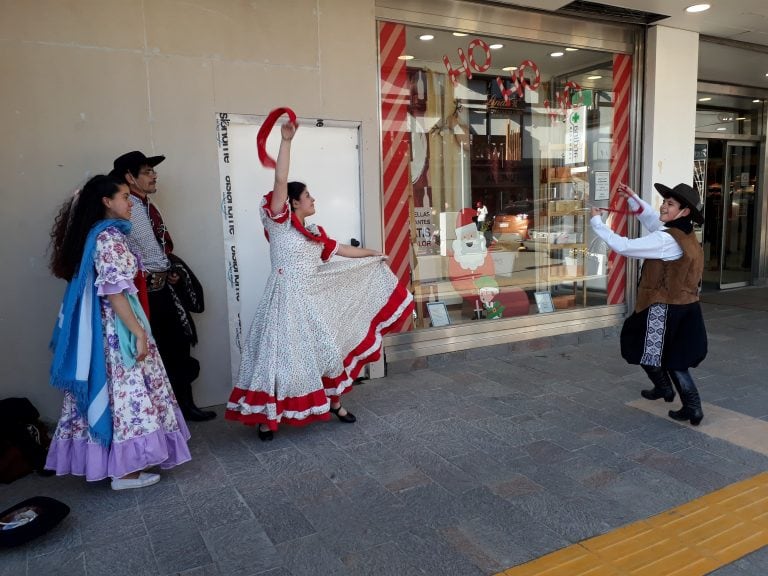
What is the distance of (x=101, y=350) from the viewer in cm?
330

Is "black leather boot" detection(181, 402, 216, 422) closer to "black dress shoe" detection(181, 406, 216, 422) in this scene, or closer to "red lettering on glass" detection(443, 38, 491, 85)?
"black dress shoe" detection(181, 406, 216, 422)

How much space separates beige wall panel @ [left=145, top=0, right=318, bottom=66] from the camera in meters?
4.42

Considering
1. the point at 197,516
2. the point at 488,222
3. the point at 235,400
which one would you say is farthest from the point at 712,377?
the point at 197,516

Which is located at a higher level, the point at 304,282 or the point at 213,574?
the point at 304,282

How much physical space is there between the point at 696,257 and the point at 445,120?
3060 millimetres

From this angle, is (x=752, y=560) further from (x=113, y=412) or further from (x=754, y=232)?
(x=754, y=232)

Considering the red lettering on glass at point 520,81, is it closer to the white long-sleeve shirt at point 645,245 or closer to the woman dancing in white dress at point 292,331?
the white long-sleeve shirt at point 645,245

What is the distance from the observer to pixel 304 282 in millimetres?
4031

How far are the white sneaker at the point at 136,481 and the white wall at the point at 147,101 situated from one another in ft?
3.74

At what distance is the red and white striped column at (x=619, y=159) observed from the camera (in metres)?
6.98

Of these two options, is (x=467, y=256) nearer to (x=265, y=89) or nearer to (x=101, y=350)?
(x=265, y=89)

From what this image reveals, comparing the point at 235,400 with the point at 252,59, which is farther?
the point at 252,59

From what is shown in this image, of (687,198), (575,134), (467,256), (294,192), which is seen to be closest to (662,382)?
(687,198)

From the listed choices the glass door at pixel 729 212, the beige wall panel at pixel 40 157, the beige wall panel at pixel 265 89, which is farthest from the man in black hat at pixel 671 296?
the glass door at pixel 729 212
